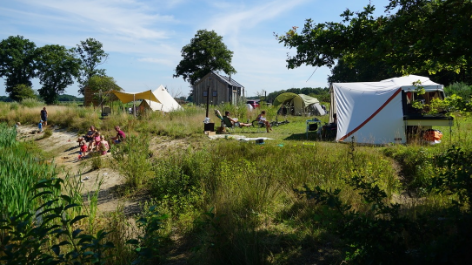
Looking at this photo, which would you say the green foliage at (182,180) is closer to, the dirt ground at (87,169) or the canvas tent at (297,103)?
the dirt ground at (87,169)

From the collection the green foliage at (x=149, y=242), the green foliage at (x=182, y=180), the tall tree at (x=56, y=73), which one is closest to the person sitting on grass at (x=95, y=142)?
the green foliage at (x=182, y=180)

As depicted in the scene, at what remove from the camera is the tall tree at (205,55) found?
155 feet

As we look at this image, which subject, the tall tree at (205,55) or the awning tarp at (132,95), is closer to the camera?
the awning tarp at (132,95)

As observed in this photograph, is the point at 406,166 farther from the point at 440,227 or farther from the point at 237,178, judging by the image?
the point at 440,227

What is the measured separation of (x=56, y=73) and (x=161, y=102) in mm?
38807

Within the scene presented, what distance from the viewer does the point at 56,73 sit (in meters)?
53.4

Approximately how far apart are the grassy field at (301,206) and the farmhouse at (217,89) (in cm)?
2776

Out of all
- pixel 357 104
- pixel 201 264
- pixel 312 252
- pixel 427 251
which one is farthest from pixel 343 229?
pixel 357 104

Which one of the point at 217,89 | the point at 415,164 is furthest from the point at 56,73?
the point at 415,164

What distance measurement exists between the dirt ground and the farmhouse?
66.1ft

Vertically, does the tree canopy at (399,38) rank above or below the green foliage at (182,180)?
above

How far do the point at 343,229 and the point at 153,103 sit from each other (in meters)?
20.2

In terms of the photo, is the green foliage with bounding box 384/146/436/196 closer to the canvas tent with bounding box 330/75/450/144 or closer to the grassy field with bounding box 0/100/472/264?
the grassy field with bounding box 0/100/472/264

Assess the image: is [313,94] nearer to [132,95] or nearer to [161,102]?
[161,102]
